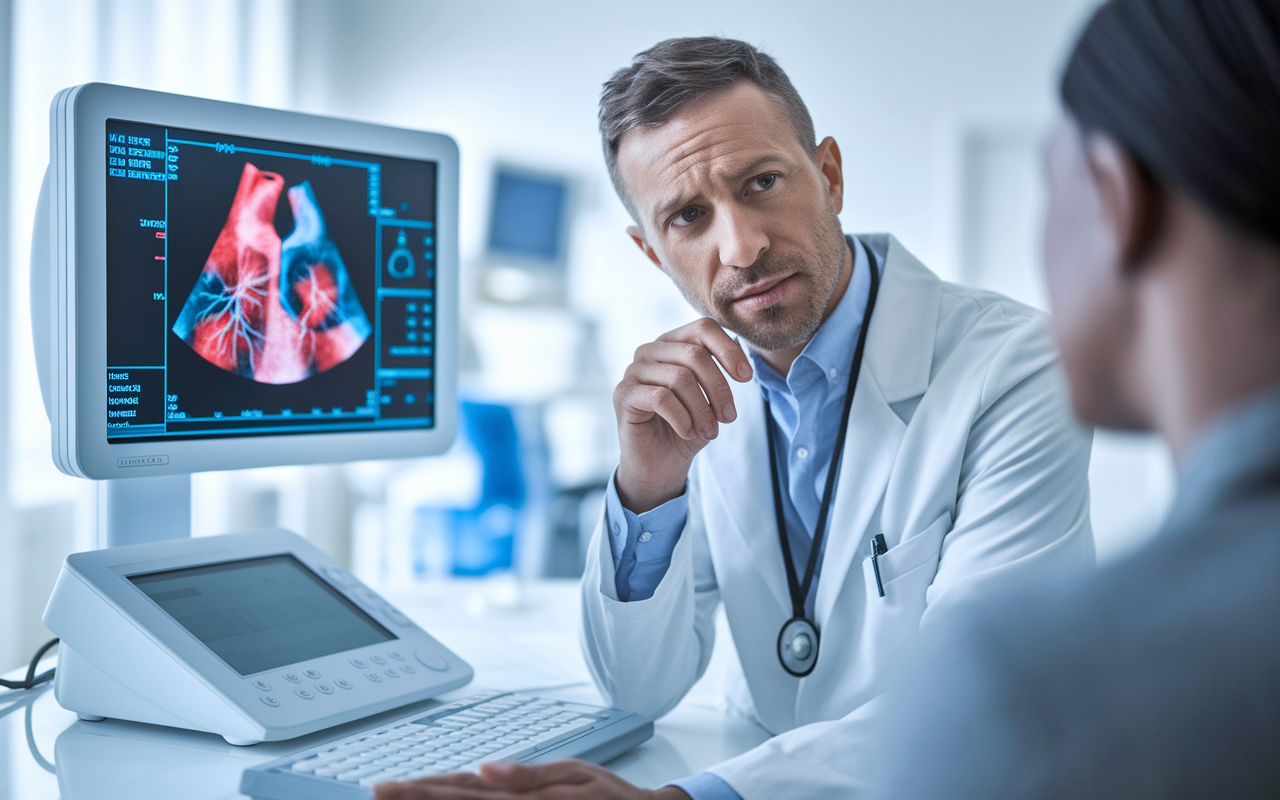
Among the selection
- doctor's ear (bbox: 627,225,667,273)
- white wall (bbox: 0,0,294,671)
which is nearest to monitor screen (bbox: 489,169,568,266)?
white wall (bbox: 0,0,294,671)

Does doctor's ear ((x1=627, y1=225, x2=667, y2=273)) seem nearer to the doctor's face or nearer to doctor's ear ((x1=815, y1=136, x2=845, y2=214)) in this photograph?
the doctor's face

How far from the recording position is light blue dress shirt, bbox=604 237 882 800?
1.18 metres

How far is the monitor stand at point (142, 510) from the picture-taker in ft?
3.53

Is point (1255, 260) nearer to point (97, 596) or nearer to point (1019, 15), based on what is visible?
point (97, 596)

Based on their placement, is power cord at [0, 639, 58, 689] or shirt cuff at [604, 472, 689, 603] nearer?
power cord at [0, 639, 58, 689]

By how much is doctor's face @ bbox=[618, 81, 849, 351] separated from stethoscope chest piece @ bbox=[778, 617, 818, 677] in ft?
1.20

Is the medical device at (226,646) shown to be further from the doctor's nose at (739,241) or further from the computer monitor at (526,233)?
the computer monitor at (526,233)

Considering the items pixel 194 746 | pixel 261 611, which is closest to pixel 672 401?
pixel 261 611

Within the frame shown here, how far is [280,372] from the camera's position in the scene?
1135mm

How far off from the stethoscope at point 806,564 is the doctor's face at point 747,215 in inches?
3.5

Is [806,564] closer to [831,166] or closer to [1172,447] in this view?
[831,166]

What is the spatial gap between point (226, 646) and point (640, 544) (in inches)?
19.0

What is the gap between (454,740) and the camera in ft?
2.78

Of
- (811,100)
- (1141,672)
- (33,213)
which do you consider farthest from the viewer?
(811,100)
